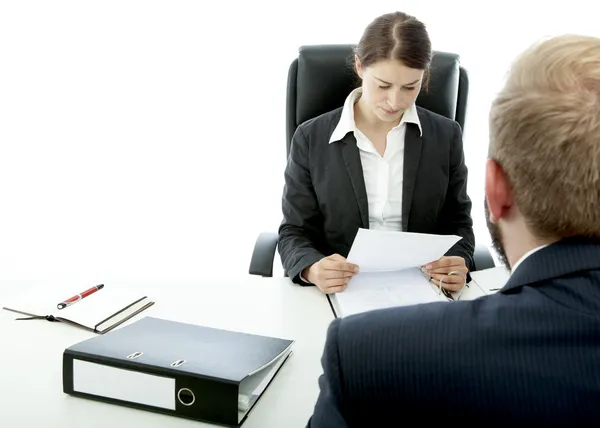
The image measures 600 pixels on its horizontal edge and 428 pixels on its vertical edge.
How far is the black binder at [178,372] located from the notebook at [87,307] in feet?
0.58

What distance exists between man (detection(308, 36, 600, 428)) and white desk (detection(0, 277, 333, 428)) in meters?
0.37

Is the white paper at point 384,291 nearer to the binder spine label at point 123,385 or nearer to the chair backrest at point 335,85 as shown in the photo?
the binder spine label at point 123,385

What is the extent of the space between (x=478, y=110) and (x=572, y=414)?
2263mm

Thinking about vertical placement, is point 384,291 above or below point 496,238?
below

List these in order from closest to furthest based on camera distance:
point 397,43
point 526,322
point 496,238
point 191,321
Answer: point 526,322 < point 496,238 < point 191,321 < point 397,43

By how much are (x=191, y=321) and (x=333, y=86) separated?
0.88 metres

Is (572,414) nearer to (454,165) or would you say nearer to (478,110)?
(454,165)

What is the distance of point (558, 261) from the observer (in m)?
0.71

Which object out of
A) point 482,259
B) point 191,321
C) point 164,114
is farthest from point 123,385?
point 164,114

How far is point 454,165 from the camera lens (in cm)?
191

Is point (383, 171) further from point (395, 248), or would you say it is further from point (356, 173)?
point (395, 248)

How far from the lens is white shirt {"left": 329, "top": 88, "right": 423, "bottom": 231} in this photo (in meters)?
1.84

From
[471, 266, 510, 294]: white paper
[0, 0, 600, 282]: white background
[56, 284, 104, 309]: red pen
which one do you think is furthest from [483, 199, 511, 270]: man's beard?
[0, 0, 600, 282]: white background

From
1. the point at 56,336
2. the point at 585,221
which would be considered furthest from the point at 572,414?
the point at 56,336
